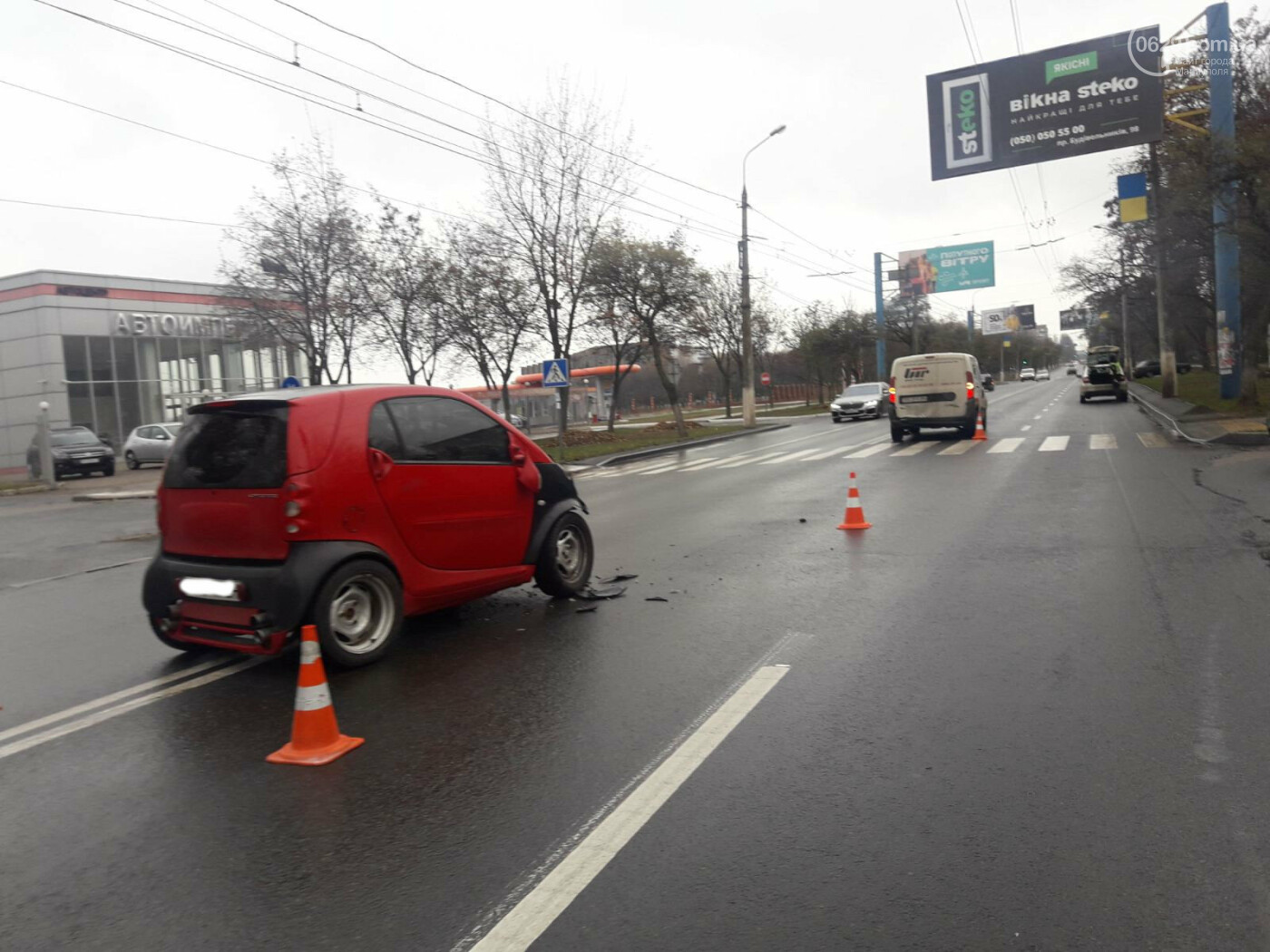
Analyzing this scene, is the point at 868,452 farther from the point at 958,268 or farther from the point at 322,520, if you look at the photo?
the point at 958,268

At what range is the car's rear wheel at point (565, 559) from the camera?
286 inches

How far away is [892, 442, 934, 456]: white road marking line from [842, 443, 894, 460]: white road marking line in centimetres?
52

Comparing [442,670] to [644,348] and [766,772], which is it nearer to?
[766,772]

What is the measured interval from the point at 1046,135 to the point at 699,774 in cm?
2312

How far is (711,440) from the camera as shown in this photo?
3189cm

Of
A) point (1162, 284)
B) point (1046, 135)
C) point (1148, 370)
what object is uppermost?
point (1046, 135)

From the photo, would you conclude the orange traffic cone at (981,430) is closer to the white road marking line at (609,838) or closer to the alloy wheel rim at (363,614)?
the alloy wheel rim at (363,614)

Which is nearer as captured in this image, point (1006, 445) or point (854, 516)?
point (854, 516)

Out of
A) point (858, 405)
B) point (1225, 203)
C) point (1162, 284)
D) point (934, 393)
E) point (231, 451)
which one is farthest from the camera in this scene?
point (858, 405)

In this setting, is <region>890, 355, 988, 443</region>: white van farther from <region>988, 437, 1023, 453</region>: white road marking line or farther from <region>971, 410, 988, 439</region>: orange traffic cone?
<region>988, 437, 1023, 453</region>: white road marking line

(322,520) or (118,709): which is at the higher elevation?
(322,520)

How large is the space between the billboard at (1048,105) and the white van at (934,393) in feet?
16.1

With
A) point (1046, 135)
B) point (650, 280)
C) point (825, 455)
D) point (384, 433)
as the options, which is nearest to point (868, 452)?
point (825, 455)

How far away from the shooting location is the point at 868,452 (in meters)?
21.4
